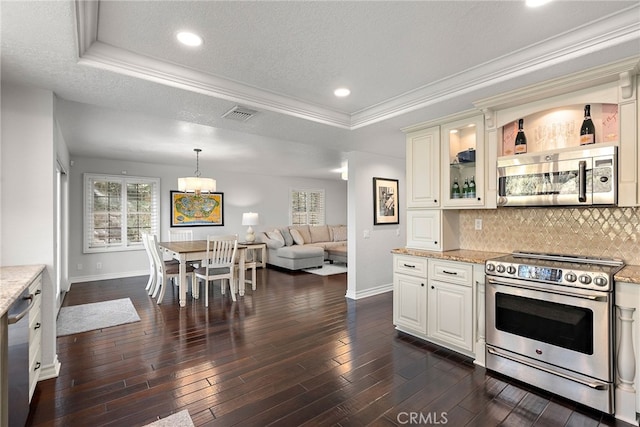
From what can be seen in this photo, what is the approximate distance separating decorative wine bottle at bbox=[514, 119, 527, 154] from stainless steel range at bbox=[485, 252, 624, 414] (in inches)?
37.2

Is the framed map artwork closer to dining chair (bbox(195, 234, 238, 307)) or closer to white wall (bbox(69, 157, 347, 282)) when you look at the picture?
white wall (bbox(69, 157, 347, 282))

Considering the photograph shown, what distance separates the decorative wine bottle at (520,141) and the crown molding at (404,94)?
0.42 m

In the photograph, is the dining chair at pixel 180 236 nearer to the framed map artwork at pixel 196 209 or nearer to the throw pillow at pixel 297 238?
the framed map artwork at pixel 196 209

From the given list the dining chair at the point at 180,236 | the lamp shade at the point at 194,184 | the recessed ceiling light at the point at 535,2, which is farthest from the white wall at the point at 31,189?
the dining chair at the point at 180,236

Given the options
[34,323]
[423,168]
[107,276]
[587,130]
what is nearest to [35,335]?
[34,323]

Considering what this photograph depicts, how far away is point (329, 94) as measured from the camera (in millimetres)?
3053

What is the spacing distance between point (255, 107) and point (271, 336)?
2386mm

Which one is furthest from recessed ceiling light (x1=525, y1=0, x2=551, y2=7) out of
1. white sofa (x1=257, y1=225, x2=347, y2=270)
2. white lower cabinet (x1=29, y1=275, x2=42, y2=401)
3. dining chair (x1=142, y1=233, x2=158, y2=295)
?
white sofa (x1=257, y1=225, x2=347, y2=270)

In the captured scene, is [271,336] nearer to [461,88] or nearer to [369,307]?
[369,307]

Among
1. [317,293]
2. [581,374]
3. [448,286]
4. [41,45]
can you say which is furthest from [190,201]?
[581,374]

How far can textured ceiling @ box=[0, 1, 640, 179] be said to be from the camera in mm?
1802

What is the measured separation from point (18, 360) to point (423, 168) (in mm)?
3601

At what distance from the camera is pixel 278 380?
2.51 metres

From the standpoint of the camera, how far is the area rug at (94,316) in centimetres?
365
